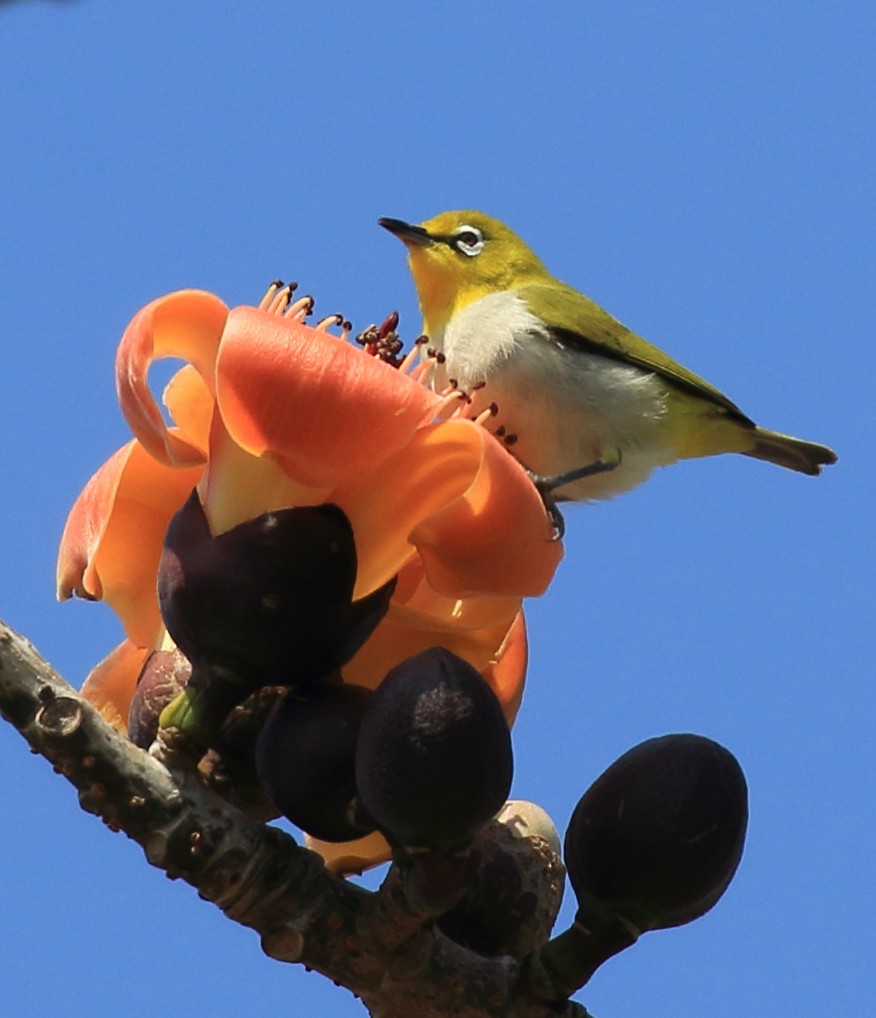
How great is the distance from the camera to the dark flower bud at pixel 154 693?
2.07 metres

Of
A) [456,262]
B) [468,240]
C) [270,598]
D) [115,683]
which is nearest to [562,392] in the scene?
[456,262]

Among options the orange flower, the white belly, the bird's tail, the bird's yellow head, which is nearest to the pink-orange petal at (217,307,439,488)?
the orange flower

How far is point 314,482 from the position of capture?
76.9 inches

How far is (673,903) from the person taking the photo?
6.23ft

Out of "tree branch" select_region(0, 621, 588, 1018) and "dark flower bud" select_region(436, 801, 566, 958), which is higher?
"dark flower bud" select_region(436, 801, 566, 958)

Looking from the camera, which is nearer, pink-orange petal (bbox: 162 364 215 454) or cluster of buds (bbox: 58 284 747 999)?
cluster of buds (bbox: 58 284 747 999)

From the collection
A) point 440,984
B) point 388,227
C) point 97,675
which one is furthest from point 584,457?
point 440,984

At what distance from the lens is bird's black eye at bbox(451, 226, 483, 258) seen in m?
7.84

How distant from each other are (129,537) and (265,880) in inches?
26.2

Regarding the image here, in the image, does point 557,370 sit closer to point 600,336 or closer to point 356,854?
point 600,336

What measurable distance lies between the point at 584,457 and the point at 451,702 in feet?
16.4

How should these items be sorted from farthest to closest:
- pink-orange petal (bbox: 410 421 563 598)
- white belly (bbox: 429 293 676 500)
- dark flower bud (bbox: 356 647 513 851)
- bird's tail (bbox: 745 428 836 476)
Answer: bird's tail (bbox: 745 428 836 476)
white belly (bbox: 429 293 676 500)
pink-orange petal (bbox: 410 421 563 598)
dark flower bud (bbox: 356 647 513 851)

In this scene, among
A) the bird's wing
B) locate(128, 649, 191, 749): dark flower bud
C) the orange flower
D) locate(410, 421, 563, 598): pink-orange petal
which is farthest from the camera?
the bird's wing

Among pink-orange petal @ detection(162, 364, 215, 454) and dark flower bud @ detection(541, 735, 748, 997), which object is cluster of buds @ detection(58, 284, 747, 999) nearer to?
dark flower bud @ detection(541, 735, 748, 997)
